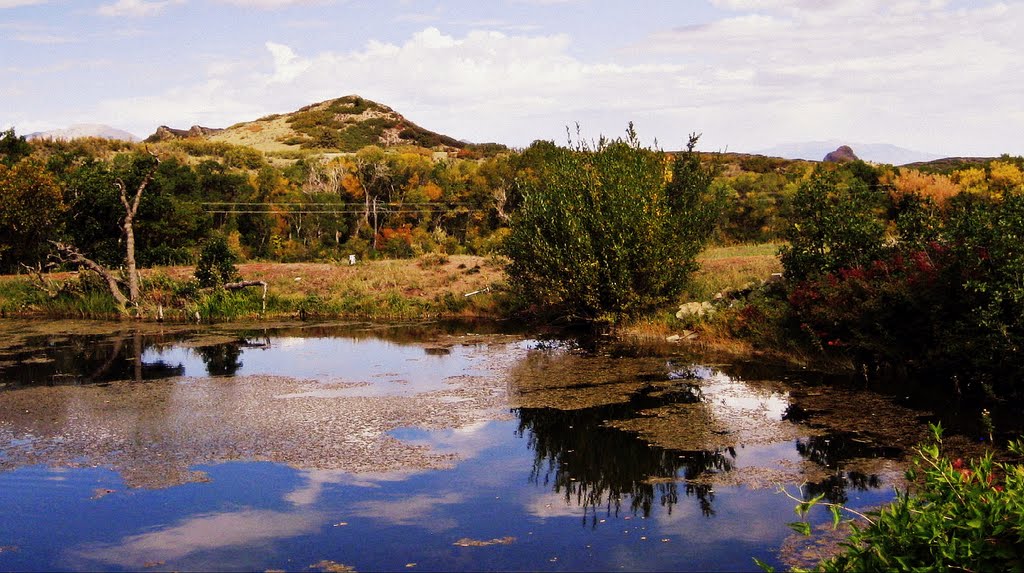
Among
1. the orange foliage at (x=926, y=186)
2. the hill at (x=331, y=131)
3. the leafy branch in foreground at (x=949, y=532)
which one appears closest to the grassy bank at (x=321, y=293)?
the orange foliage at (x=926, y=186)

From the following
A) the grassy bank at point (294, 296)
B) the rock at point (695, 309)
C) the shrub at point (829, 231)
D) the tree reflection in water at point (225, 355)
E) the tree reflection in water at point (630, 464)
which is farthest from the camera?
the grassy bank at point (294, 296)

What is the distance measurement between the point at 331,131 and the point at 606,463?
80393 millimetres

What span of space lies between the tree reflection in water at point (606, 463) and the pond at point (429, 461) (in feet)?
0.14

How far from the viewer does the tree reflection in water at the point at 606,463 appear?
404 inches

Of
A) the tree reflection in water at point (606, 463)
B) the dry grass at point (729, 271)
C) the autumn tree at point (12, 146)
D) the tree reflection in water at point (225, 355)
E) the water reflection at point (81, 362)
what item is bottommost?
the tree reflection in water at point (606, 463)

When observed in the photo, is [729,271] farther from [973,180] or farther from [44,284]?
[973,180]

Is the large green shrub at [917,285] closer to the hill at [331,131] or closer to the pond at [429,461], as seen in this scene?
the pond at [429,461]

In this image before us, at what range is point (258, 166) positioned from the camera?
67.1 metres

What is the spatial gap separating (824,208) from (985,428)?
24.4 feet

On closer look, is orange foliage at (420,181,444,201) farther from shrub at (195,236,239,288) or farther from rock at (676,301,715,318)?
rock at (676,301,715,318)

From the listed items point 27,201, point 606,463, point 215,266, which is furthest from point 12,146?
point 606,463

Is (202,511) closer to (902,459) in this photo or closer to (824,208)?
(902,459)

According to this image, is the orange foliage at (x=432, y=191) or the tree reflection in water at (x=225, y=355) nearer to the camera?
the tree reflection in water at (x=225, y=355)

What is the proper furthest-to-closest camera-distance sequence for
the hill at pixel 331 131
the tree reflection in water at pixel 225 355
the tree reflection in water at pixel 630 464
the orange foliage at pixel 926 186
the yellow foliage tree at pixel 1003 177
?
the hill at pixel 331 131
the yellow foliage tree at pixel 1003 177
the orange foliage at pixel 926 186
the tree reflection in water at pixel 225 355
the tree reflection in water at pixel 630 464
